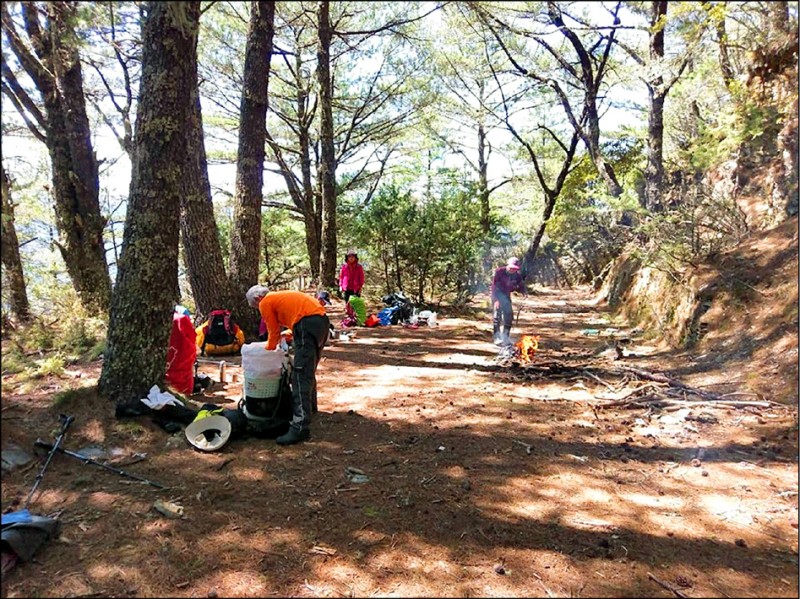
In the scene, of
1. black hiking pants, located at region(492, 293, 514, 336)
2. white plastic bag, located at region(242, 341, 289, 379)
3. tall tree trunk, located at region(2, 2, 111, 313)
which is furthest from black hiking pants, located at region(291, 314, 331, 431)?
tall tree trunk, located at region(2, 2, 111, 313)

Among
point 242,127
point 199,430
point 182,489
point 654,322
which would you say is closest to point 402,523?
point 182,489

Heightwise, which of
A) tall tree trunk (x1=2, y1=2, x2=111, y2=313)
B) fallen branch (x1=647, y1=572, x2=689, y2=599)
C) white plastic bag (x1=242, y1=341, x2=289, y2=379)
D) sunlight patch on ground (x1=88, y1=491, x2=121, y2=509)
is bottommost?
fallen branch (x1=647, y1=572, x2=689, y2=599)

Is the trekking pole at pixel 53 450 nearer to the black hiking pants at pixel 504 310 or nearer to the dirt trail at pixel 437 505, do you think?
the dirt trail at pixel 437 505

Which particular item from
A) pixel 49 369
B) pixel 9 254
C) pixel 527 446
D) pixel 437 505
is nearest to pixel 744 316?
pixel 527 446

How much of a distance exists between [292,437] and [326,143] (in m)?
10.4

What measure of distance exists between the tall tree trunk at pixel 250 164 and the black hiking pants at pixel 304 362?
139 inches

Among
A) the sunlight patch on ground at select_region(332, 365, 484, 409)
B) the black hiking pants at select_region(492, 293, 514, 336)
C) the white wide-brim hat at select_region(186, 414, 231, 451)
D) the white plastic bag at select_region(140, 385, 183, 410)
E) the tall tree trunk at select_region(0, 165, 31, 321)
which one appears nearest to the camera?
the tall tree trunk at select_region(0, 165, 31, 321)

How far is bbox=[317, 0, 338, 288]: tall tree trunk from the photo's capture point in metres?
12.2

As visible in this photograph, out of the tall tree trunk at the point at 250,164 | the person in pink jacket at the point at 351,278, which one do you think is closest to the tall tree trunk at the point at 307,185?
the person in pink jacket at the point at 351,278

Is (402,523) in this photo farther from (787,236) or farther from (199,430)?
(787,236)

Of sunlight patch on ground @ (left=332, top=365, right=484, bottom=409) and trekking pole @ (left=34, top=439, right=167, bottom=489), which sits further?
sunlight patch on ground @ (left=332, top=365, right=484, bottom=409)

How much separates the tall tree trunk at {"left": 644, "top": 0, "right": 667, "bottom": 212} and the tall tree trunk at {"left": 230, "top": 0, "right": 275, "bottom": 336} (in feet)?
24.2

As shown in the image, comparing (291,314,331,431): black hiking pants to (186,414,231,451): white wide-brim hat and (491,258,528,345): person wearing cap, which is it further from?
(491,258,528,345): person wearing cap

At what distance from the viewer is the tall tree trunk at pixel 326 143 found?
1219 cm
